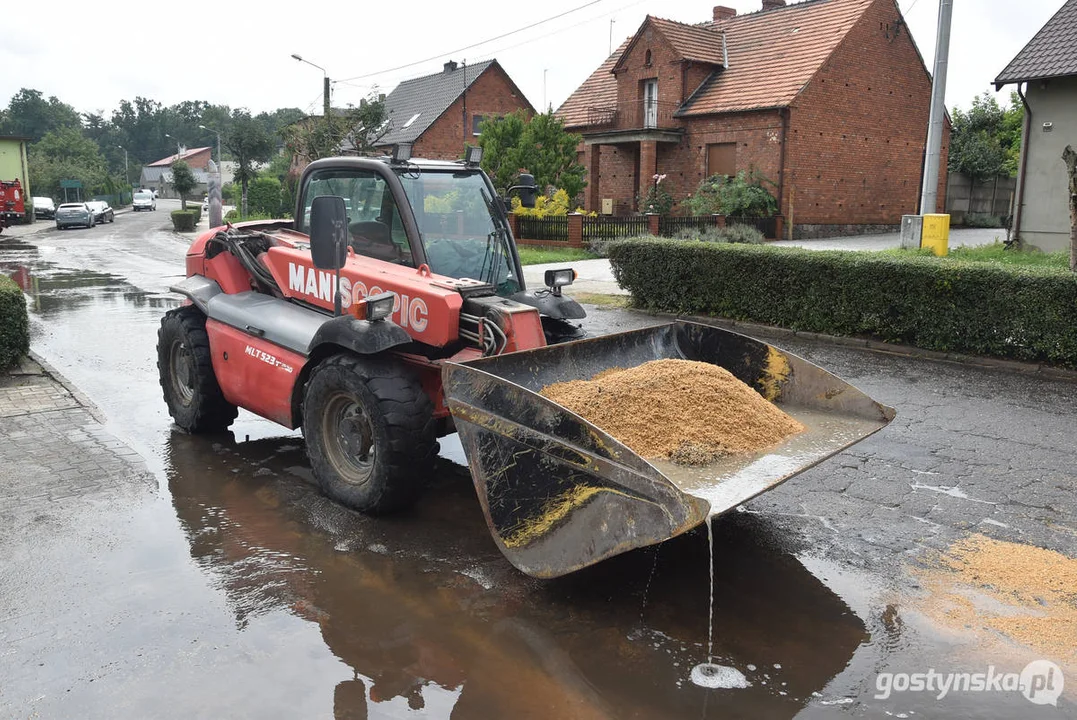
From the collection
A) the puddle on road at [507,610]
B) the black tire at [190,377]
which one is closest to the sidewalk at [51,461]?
the black tire at [190,377]

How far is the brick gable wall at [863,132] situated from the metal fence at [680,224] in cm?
357

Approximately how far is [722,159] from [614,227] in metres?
6.99

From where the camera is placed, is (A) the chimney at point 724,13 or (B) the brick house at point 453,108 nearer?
(A) the chimney at point 724,13

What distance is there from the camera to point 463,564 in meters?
5.02

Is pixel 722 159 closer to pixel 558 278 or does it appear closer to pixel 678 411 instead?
pixel 558 278

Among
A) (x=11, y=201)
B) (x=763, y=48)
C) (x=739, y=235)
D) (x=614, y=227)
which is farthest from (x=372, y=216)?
(x=11, y=201)

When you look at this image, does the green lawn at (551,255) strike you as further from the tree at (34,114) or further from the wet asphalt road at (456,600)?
the tree at (34,114)

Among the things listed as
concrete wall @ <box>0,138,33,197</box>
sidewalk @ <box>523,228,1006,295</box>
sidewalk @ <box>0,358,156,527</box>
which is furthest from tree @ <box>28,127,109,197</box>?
sidewalk @ <box>0,358,156,527</box>

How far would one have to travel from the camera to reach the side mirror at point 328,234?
17.1 feet

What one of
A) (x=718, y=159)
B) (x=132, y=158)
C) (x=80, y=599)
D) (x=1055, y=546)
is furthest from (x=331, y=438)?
(x=132, y=158)

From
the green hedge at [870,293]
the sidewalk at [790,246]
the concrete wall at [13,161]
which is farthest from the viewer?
the concrete wall at [13,161]

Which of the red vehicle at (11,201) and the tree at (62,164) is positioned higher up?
the tree at (62,164)

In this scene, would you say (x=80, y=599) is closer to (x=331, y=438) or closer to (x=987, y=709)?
(x=331, y=438)

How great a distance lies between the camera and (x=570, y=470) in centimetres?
424
